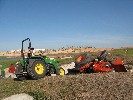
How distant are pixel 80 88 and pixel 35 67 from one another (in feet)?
15.9

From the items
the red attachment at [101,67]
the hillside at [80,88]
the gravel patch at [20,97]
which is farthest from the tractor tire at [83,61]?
the gravel patch at [20,97]

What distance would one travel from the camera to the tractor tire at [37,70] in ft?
52.7

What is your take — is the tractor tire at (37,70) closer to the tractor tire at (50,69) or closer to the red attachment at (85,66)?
the tractor tire at (50,69)

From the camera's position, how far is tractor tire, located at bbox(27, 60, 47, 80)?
1606 centimetres

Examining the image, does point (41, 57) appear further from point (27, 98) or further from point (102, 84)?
point (102, 84)

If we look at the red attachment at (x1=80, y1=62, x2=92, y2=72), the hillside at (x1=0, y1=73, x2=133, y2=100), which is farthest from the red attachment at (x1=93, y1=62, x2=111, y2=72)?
Result: the hillside at (x1=0, y1=73, x2=133, y2=100)

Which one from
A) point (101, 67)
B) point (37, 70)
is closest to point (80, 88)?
point (37, 70)

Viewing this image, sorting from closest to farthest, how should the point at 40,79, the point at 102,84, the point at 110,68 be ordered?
the point at 102,84
the point at 40,79
the point at 110,68

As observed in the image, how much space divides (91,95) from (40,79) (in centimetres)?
511

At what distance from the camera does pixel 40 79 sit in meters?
15.6

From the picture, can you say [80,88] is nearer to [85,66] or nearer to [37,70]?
[37,70]

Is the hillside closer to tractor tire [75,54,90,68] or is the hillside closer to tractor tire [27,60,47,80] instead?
tractor tire [27,60,47,80]

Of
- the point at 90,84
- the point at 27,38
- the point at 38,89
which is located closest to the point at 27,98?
the point at 38,89

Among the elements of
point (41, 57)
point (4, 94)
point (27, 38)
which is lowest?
point (4, 94)
